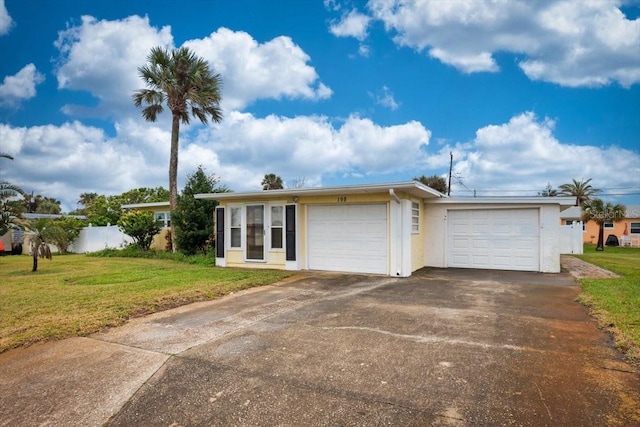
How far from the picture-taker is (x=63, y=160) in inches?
672

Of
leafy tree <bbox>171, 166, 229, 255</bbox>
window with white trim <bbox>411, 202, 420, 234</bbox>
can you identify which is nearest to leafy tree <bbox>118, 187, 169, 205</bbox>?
leafy tree <bbox>171, 166, 229, 255</bbox>

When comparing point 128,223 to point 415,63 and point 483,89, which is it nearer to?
point 415,63

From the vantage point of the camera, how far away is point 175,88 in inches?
655

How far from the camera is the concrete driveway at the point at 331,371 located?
285 centimetres

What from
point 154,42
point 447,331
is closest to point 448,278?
point 447,331

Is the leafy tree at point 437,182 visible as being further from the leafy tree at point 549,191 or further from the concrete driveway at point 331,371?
the concrete driveway at point 331,371

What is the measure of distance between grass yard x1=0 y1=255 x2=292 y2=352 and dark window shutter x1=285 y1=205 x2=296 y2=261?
783mm

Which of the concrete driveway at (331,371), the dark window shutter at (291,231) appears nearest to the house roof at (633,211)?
the dark window shutter at (291,231)

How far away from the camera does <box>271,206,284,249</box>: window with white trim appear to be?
466 inches

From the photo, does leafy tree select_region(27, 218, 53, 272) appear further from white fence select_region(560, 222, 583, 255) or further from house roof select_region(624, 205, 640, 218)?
house roof select_region(624, 205, 640, 218)

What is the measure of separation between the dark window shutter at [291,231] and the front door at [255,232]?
1007mm

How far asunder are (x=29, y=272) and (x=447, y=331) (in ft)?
41.0

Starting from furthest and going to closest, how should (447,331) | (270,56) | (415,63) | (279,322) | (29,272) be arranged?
(415,63)
(270,56)
(29,272)
(279,322)
(447,331)

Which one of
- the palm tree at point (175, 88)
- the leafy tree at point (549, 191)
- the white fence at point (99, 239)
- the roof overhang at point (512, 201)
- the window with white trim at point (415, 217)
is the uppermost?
the palm tree at point (175, 88)
